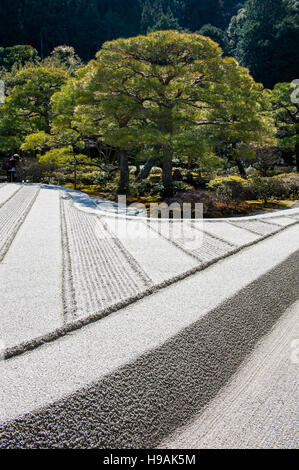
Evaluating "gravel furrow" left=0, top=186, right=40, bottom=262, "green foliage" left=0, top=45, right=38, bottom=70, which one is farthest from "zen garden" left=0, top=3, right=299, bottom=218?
"green foliage" left=0, top=45, right=38, bottom=70

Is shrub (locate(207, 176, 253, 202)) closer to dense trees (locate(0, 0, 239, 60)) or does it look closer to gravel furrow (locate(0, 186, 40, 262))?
gravel furrow (locate(0, 186, 40, 262))

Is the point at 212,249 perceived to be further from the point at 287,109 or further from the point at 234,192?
the point at 287,109

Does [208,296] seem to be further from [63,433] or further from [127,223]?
[127,223]

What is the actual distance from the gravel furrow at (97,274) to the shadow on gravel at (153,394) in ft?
2.12

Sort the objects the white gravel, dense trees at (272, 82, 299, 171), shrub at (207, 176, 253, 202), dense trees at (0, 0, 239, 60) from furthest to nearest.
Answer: dense trees at (0, 0, 239, 60) → dense trees at (272, 82, 299, 171) → shrub at (207, 176, 253, 202) → the white gravel

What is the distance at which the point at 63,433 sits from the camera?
1.52 m

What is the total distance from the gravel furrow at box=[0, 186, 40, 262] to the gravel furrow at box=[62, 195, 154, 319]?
0.74 metres

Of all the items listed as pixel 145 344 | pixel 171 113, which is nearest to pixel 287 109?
pixel 171 113

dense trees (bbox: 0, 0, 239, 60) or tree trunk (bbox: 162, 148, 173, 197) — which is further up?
dense trees (bbox: 0, 0, 239, 60)

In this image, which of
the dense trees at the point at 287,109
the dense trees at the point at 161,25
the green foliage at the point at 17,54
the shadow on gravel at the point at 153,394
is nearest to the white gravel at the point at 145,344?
the shadow on gravel at the point at 153,394

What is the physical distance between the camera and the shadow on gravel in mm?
1517

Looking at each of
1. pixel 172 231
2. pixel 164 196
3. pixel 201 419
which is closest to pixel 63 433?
pixel 201 419

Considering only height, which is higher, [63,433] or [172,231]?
[172,231]

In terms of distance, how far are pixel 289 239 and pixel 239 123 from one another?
15.7ft
